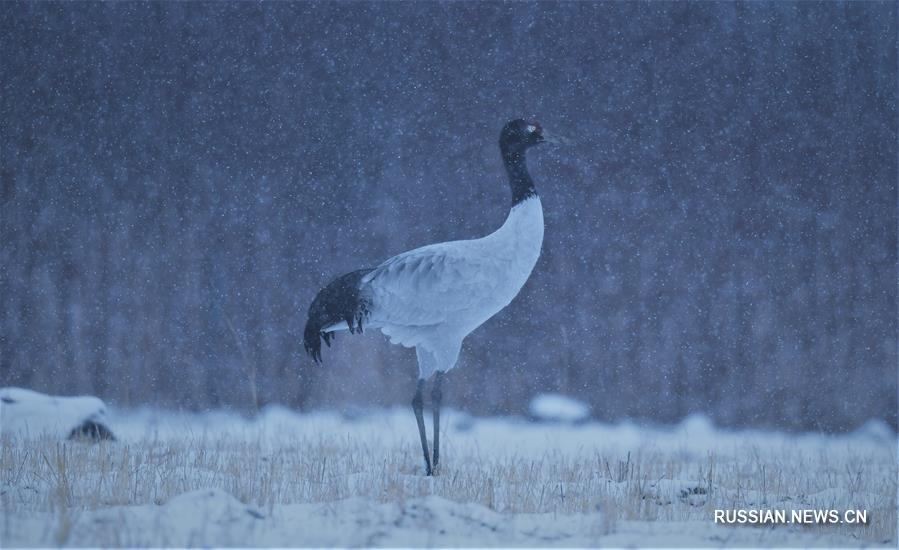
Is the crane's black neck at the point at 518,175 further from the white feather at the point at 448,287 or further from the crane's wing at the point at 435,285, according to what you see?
the crane's wing at the point at 435,285

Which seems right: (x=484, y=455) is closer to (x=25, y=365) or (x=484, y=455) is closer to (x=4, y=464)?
(x=4, y=464)

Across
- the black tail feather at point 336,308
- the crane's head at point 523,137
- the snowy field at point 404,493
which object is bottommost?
the snowy field at point 404,493

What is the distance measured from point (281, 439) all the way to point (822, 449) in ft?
12.3

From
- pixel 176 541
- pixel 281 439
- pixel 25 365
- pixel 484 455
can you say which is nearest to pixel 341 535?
pixel 176 541

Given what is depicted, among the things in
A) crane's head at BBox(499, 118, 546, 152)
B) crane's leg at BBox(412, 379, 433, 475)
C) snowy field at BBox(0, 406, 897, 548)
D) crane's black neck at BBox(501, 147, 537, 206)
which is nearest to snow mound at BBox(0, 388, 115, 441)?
snowy field at BBox(0, 406, 897, 548)

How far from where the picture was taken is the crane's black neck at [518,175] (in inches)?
186

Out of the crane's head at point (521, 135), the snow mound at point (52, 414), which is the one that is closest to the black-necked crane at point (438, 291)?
the crane's head at point (521, 135)

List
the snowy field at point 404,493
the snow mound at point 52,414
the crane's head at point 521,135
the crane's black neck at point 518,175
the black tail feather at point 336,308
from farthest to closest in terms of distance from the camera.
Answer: the snow mound at point 52,414 → the crane's head at point 521,135 → the crane's black neck at point 518,175 → the black tail feather at point 336,308 → the snowy field at point 404,493

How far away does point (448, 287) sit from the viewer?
439 cm

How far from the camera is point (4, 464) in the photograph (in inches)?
163

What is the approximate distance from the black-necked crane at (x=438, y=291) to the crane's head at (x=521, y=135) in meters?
A: 0.20

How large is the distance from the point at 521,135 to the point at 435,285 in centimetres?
113

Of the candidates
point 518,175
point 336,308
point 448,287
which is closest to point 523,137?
point 518,175

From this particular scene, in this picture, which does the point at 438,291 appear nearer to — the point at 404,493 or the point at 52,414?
the point at 404,493
